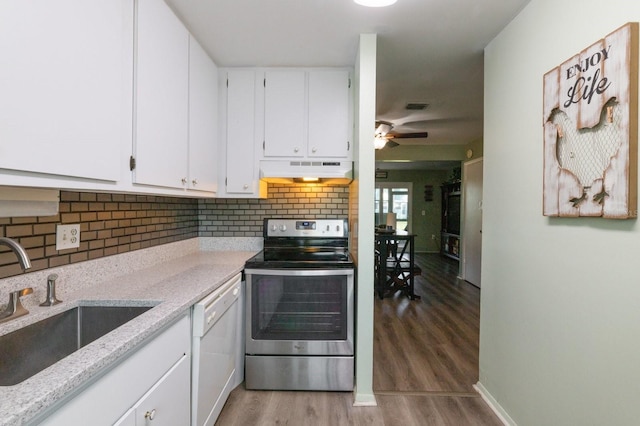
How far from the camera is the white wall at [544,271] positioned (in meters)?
1.18

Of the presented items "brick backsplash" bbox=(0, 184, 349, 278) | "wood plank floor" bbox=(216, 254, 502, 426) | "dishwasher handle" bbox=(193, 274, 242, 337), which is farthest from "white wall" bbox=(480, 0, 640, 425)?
"dishwasher handle" bbox=(193, 274, 242, 337)

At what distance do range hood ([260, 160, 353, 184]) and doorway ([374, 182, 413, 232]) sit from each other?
22.3 ft

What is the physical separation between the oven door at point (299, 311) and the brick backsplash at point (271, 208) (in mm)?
763

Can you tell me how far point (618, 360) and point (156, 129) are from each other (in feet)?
7.11

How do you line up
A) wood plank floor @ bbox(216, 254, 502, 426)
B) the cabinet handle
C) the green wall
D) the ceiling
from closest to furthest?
the cabinet handle < the ceiling < wood plank floor @ bbox(216, 254, 502, 426) < the green wall

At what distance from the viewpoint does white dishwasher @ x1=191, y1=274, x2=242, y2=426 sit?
151 centimetres

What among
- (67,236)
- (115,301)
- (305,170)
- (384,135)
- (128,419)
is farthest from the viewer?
(384,135)

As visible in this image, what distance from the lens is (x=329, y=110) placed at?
100 inches

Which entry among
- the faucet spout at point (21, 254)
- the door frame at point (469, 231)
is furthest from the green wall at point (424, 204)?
the faucet spout at point (21, 254)

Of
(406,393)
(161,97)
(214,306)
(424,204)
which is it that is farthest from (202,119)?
(424,204)

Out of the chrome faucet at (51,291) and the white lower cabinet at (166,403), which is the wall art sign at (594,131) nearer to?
the white lower cabinet at (166,403)

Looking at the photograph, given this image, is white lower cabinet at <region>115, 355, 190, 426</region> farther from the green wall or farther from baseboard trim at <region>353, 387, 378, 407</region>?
the green wall

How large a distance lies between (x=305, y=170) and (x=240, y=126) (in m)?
0.63

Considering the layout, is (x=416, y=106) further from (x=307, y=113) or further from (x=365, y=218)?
(x=365, y=218)
